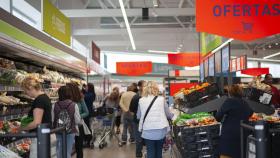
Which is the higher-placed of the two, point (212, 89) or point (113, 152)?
point (212, 89)

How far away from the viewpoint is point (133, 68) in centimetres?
2397

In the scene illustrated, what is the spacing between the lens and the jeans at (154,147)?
250 inches

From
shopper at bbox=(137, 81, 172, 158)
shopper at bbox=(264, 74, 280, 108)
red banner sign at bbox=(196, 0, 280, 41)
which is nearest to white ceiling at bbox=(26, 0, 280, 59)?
shopper at bbox=(264, 74, 280, 108)

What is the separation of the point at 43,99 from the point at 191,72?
15222 mm

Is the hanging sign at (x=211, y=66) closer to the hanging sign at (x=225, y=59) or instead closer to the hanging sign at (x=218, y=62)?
the hanging sign at (x=218, y=62)

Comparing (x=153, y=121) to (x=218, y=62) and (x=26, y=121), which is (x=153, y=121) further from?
(x=26, y=121)

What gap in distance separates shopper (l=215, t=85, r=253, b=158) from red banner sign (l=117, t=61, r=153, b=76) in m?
18.4

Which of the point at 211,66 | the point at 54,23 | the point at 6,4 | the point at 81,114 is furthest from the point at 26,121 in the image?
the point at 6,4

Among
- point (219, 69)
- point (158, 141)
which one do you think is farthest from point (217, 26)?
point (158, 141)

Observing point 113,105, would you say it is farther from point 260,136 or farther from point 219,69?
point 260,136

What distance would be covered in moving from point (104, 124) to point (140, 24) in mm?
10175

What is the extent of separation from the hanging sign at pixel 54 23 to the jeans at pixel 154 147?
2.52 meters

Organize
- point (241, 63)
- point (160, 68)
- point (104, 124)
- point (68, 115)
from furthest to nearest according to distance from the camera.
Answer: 1. point (160, 68)
2. point (241, 63)
3. point (104, 124)
4. point (68, 115)

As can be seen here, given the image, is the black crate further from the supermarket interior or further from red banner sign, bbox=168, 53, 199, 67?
red banner sign, bbox=168, 53, 199, 67
